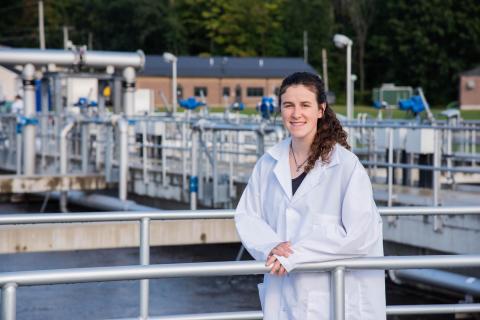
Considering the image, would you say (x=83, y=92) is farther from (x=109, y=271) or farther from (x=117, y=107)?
(x=109, y=271)

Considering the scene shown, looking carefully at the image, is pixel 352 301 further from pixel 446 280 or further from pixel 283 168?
pixel 446 280

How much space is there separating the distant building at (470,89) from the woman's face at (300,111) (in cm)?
7345

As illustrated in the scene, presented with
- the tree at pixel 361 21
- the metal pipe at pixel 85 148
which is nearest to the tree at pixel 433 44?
the tree at pixel 361 21

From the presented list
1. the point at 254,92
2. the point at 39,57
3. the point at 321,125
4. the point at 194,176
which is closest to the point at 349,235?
the point at 321,125

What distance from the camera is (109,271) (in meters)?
3.36

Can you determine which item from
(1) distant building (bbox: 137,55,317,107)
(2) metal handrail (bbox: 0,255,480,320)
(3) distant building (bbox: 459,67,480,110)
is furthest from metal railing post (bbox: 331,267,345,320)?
(1) distant building (bbox: 137,55,317,107)

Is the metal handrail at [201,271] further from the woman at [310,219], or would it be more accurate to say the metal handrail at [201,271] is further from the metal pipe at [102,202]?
the metal pipe at [102,202]

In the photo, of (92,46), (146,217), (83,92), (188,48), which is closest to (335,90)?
(188,48)

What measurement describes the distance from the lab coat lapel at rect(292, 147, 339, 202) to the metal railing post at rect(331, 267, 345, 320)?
0.98ft

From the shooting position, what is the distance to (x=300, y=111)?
3.74m

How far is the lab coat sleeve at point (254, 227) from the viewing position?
3.65m

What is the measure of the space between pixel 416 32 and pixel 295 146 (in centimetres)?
7935

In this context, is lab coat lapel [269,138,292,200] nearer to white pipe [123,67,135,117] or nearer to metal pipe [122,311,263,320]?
metal pipe [122,311,263,320]

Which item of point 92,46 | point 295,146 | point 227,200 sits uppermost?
point 92,46
